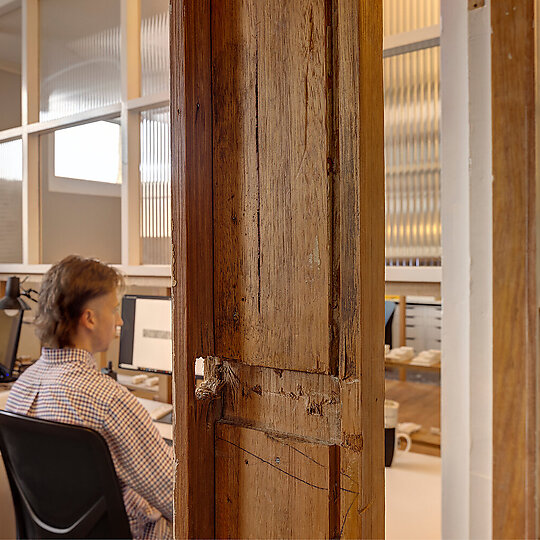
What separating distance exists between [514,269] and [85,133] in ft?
7.34

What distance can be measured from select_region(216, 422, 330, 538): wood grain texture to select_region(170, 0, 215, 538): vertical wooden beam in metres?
0.02

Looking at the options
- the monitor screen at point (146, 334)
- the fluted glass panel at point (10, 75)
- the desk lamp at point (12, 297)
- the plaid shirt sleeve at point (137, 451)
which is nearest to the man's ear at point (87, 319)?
the plaid shirt sleeve at point (137, 451)

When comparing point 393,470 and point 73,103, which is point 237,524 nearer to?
point 393,470

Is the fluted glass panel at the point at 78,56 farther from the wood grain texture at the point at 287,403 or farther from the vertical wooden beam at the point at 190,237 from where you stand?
the wood grain texture at the point at 287,403

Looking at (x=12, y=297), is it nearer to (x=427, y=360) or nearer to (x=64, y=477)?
(x=64, y=477)

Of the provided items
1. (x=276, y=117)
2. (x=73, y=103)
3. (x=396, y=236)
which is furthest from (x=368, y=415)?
(x=73, y=103)

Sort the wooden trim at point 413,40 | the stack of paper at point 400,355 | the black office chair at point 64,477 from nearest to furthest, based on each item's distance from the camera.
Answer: the black office chair at point 64,477 → the wooden trim at point 413,40 → the stack of paper at point 400,355

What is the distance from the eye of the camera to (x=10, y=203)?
2.87 m

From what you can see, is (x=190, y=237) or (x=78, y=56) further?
(x=78, y=56)

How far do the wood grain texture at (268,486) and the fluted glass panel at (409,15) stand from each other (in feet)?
4.66

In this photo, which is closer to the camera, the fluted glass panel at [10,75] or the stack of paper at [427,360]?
the stack of paper at [427,360]

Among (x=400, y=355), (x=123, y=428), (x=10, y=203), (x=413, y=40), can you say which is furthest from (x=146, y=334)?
(x=413, y=40)

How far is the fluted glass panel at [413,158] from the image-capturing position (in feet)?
5.11

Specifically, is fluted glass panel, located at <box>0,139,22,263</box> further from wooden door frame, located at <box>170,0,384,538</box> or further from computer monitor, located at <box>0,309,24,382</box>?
wooden door frame, located at <box>170,0,384,538</box>
